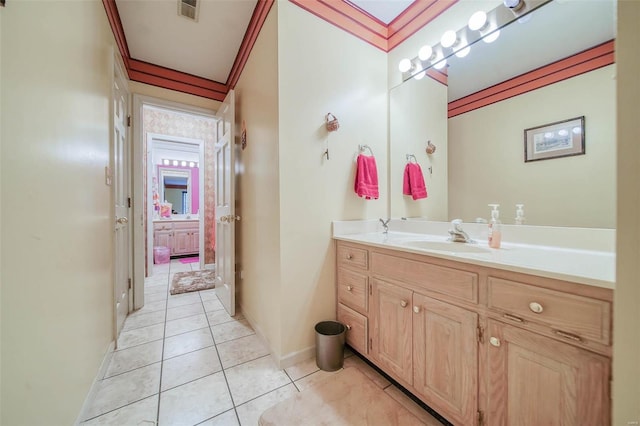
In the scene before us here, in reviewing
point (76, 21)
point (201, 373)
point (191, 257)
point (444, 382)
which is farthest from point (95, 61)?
point (191, 257)

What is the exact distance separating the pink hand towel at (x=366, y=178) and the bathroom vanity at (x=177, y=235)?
4538 mm

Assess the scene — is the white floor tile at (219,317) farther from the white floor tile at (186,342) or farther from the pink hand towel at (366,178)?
the pink hand towel at (366,178)

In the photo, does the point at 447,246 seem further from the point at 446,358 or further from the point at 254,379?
the point at 254,379

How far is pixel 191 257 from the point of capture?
5.14 metres

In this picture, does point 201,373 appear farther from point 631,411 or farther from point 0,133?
point 631,411

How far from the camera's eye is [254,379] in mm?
1467

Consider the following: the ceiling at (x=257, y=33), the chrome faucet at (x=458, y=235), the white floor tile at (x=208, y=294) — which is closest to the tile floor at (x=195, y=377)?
the white floor tile at (x=208, y=294)

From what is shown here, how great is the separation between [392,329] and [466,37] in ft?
6.28

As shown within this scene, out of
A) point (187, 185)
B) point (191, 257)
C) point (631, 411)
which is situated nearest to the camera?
point (631, 411)

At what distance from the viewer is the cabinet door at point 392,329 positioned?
125 cm

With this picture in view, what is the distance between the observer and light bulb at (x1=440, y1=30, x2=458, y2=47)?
1.57 meters

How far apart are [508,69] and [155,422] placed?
8.93 feet

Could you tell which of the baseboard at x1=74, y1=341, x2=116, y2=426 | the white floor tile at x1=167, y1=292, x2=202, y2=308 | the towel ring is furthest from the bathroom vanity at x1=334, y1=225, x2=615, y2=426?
the white floor tile at x1=167, y1=292, x2=202, y2=308

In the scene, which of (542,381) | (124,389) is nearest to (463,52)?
(542,381)
